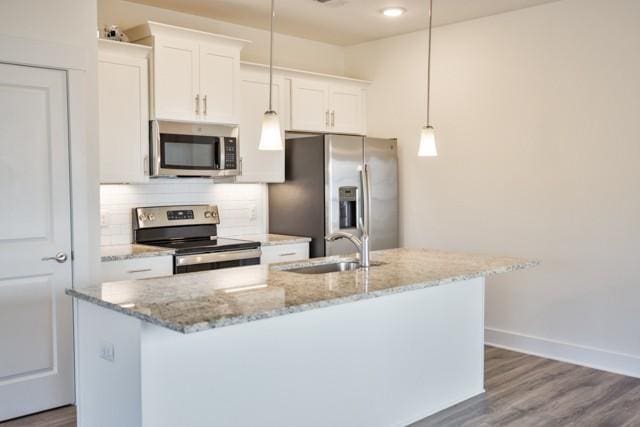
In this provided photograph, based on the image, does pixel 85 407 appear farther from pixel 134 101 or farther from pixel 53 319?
pixel 134 101

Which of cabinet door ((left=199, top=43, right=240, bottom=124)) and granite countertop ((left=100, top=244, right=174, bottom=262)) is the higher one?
cabinet door ((left=199, top=43, right=240, bottom=124))

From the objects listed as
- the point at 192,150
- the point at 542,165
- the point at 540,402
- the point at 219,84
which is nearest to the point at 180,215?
the point at 192,150

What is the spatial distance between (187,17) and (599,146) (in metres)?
3.21

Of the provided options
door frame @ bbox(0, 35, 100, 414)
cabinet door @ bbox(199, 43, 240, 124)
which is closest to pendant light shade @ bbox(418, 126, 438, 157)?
cabinet door @ bbox(199, 43, 240, 124)

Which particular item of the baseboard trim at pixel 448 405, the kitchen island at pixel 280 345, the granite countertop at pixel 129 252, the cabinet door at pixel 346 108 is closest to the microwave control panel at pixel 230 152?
the granite countertop at pixel 129 252

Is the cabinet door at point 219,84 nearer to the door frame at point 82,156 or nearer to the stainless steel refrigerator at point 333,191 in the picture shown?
the stainless steel refrigerator at point 333,191

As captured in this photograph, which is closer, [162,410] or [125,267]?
[162,410]

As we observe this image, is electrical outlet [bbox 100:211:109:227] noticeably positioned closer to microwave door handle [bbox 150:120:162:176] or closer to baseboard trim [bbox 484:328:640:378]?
microwave door handle [bbox 150:120:162:176]

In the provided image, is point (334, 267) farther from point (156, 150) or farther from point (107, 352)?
point (156, 150)

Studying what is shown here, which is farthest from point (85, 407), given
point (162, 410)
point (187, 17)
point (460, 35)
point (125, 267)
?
point (460, 35)

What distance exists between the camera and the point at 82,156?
377 centimetres

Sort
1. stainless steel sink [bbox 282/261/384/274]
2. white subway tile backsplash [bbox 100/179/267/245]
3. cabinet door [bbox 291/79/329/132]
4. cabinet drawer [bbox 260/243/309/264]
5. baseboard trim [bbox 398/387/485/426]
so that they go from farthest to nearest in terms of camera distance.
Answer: cabinet door [bbox 291/79/329/132]
cabinet drawer [bbox 260/243/309/264]
white subway tile backsplash [bbox 100/179/267/245]
stainless steel sink [bbox 282/261/384/274]
baseboard trim [bbox 398/387/485/426]

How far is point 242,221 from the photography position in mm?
5504

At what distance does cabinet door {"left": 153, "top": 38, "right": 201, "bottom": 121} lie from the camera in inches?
176
